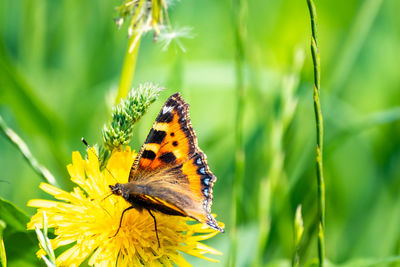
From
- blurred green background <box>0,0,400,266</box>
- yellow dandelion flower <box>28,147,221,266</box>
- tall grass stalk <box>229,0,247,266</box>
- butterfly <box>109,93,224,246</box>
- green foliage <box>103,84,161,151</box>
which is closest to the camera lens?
green foliage <box>103,84,161,151</box>

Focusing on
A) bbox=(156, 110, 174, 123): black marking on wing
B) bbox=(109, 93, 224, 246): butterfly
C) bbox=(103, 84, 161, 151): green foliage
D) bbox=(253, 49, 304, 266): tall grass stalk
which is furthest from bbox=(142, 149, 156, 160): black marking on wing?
bbox=(253, 49, 304, 266): tall grass stalk

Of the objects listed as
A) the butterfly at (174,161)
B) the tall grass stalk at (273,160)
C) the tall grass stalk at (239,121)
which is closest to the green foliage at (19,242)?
the butterfly at (174,161)

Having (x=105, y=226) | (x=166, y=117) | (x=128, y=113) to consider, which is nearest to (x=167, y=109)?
(x=166, y=117)

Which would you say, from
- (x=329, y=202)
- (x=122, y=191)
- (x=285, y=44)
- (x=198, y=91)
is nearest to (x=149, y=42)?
(x=198, y=91)

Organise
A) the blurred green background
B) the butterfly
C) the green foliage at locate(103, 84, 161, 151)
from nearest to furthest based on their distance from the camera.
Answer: the green foliage at locate(103, 84, 161, 151)
the butterfly
the blurred green background

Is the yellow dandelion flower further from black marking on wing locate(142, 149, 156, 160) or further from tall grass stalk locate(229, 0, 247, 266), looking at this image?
tall grass stalk locate(229, 0, 247, 266)

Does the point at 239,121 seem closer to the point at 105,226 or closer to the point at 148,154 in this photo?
the point at 148,154

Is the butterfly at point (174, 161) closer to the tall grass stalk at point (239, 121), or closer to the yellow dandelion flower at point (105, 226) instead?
the yellow dandelion flower at point (105, 226)
